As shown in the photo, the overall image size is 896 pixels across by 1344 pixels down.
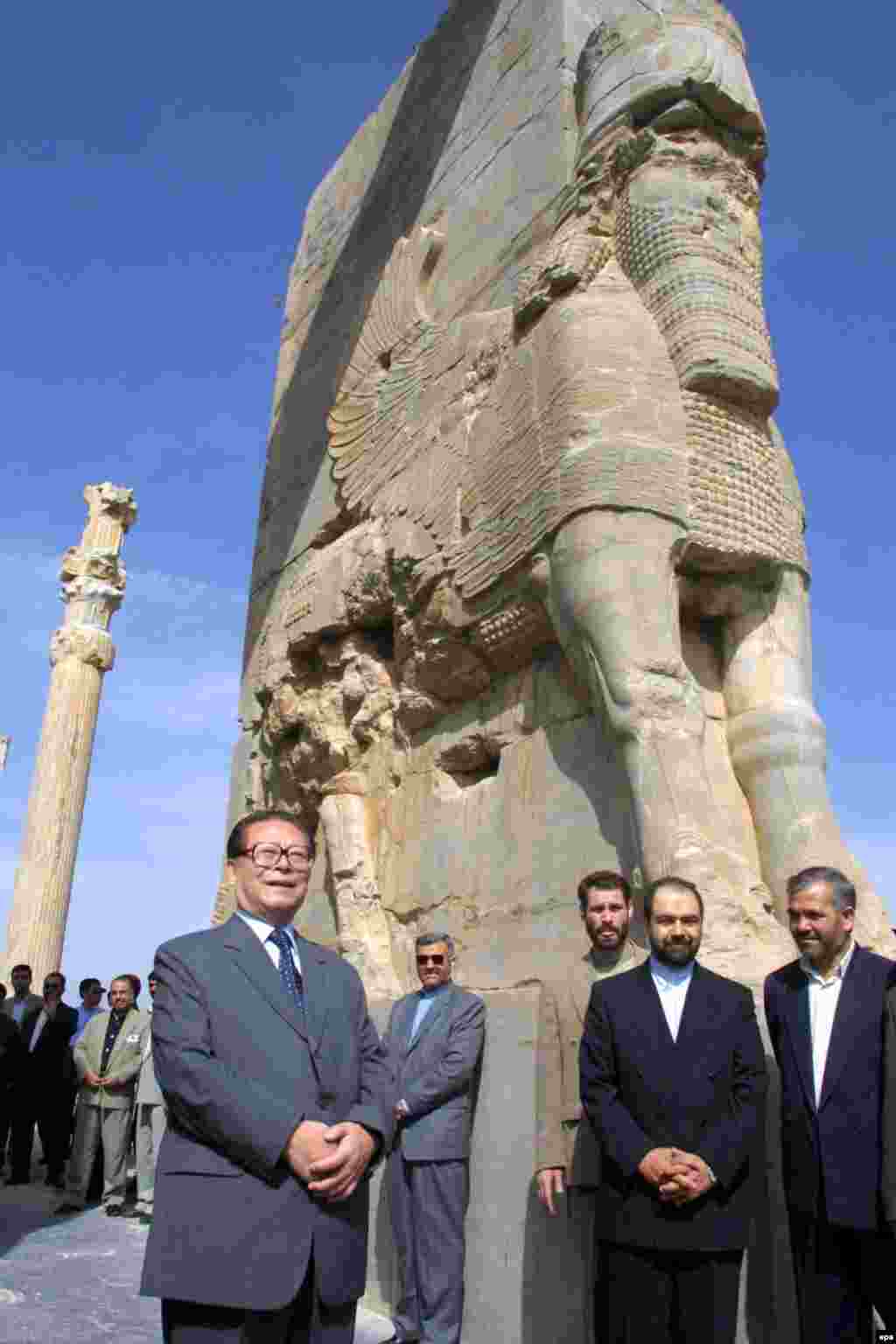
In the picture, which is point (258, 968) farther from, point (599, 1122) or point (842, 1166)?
point (842, 1166)

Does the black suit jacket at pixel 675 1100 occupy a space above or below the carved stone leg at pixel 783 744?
below

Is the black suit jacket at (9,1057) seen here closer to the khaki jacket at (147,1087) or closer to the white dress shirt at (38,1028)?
the white dress shirt at (38,1028)

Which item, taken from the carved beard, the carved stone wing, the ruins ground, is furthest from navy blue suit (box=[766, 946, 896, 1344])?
the carved stone wing

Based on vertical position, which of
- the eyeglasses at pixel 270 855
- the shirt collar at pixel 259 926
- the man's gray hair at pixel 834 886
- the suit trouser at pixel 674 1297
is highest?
the man's gray hair at pixel 834 886

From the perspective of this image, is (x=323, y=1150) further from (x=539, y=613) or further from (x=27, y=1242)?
(x=27, y=1242)

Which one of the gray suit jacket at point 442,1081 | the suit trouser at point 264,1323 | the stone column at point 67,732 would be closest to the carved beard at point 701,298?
the gray suit jacket at point 442,1081

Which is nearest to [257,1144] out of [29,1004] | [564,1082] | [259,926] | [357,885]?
[259,926]

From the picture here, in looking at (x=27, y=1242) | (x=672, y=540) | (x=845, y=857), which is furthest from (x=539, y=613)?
(x=27, y=1242)

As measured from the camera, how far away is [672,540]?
3930 mm

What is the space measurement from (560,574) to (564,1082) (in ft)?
6.01

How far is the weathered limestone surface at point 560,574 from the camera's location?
367 cm

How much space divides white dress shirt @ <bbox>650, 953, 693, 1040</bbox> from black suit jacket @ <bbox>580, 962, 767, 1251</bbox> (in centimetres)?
2

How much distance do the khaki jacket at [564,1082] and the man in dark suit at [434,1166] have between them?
53 cm

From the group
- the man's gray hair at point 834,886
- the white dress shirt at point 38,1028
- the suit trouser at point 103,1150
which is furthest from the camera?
the white dress shirt at point 38,1028
